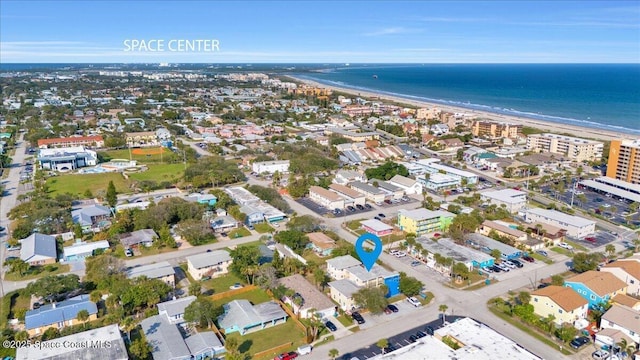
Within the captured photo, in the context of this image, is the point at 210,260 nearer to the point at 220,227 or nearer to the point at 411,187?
the point at 220,227

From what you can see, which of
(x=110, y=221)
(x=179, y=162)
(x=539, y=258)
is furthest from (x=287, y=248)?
(x=179, y=162)

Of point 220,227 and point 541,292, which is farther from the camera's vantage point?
point 220,227

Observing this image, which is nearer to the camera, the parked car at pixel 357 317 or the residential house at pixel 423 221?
the parked car at pixel 357 317

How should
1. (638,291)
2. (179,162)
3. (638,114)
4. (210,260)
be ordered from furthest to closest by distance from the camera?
(638,114), (179,162), (210,260), (638,291)

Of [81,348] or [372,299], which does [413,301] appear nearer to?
[372,299]

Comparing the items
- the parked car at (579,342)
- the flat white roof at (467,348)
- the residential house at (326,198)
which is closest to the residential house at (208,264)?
the flat white roof at (467,348)

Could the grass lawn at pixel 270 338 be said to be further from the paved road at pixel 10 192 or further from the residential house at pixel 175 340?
the paved road at pixel 10 192

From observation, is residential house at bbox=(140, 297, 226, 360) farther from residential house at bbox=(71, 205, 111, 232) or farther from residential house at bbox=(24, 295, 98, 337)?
residential house at bbox=(71, 205, 111, 232)
